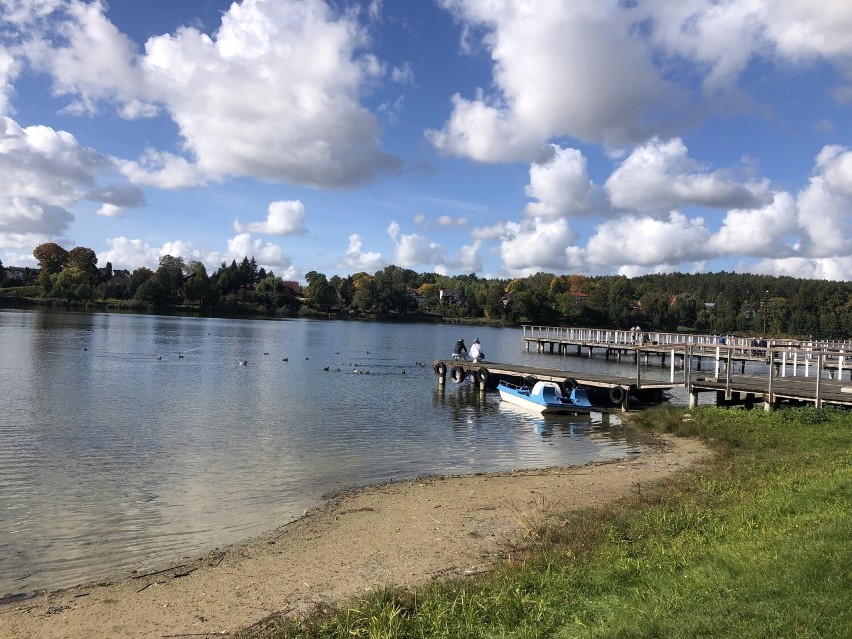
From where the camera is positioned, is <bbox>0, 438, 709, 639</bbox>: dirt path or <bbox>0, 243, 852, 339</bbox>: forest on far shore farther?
<bbox>0, 243, 852, 339</bbox>: forest on far shore

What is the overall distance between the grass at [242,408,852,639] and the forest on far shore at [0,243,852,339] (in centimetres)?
11295

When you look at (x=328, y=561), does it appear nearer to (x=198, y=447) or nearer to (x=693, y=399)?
(x=198, y=447)

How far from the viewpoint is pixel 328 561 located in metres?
9.92

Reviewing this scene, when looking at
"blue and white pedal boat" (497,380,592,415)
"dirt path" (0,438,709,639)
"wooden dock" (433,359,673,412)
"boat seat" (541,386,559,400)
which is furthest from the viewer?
"wooden dock" (433,359,673,412)

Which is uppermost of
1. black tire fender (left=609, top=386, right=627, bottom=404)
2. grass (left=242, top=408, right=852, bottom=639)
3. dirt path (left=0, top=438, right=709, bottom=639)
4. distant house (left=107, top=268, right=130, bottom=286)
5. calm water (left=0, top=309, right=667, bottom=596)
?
distant house (left=107, top=268, right=130, bottom=286)

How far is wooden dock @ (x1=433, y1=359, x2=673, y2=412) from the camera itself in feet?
92.8

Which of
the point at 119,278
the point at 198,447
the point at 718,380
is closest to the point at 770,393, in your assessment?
the point at 718,380

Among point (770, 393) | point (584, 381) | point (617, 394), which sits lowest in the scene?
point (617, 394)

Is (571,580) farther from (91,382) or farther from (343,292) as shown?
(343,292)

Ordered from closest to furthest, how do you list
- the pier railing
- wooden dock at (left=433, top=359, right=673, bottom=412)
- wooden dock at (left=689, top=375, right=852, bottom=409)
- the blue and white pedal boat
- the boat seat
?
wooden dock at (left=689, top=375, right=852, bottom=409) < the blue and white pedal boat < the boat seat < wooden dock at (left=433, top=359, right=673, bottom=412) < the pier railing

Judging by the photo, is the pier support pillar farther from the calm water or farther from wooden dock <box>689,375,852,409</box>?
the calm water

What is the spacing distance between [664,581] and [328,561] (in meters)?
5.09

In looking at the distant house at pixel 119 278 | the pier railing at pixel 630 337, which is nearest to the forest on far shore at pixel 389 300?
the distant house at pixel 119 278

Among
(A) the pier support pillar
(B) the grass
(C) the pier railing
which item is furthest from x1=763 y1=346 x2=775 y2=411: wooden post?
(C) the pier railing
